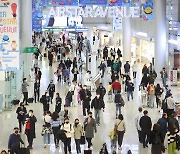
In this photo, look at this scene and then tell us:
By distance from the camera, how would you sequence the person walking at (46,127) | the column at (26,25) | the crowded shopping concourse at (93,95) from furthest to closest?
the column at (26,25) < the person walking at (46,127) < the crowded shopping concourse at (93,95)

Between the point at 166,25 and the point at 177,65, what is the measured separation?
9.34ft

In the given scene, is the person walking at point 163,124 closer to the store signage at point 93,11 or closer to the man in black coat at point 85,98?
the man in black coat at point 85,98

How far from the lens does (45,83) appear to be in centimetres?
3381

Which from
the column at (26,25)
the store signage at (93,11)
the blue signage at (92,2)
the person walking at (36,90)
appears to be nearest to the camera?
the person walking at (36,90)

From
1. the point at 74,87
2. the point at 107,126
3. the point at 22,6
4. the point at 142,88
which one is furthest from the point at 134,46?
the point at 107,126

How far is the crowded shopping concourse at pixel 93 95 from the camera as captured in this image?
56.4 ft

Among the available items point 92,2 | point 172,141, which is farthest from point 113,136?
point 92,2

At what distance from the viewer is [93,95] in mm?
28672

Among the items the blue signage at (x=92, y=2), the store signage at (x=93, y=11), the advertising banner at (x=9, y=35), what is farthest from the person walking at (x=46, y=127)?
the blue signage at (x=92, y=2)

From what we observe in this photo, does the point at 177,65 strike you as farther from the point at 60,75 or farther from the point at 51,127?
the point at 51,127

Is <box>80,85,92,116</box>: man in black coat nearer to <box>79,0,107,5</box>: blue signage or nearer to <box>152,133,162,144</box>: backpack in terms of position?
<box>152,133,162,144</box>: backpack

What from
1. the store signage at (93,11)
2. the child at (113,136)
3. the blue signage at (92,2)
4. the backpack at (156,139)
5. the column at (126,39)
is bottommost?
the child at (113,136)

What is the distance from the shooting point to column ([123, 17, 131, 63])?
44094 mm

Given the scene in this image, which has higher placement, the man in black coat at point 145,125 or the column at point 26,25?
the column at point 26,25
